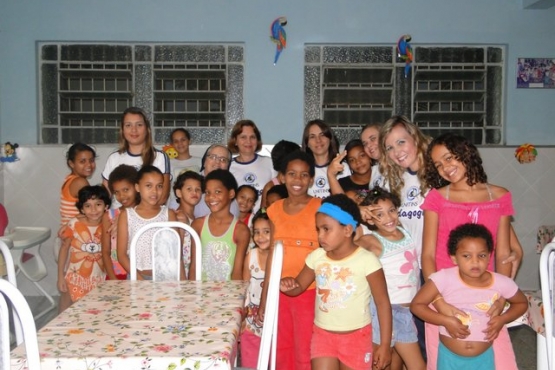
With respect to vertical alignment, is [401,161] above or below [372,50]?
below

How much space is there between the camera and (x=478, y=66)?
17.0 feet

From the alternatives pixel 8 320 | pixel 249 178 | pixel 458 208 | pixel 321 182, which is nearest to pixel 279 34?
pixel 249 178

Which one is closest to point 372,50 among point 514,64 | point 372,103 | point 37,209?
point 372,103

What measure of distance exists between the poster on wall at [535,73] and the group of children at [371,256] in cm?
246

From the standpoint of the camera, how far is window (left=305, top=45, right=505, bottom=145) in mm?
5148

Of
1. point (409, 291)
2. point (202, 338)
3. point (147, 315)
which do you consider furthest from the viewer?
point (409, 291)

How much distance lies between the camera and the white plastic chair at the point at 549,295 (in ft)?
6.80

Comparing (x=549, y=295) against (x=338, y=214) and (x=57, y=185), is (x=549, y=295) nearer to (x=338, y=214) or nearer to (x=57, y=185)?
(x=338, y=214)

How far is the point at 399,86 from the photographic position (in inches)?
204

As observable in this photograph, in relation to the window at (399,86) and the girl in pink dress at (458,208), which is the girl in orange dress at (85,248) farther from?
the window at (399,86)

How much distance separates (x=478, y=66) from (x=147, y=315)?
403 cm

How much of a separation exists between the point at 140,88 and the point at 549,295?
12.6 feet

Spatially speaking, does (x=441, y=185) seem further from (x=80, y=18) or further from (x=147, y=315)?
(x=80, y=18)

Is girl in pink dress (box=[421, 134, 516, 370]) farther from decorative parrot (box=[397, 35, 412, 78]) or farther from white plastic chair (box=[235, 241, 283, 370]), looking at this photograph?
decorative parrot (box=[397, 35, 412, 78])
